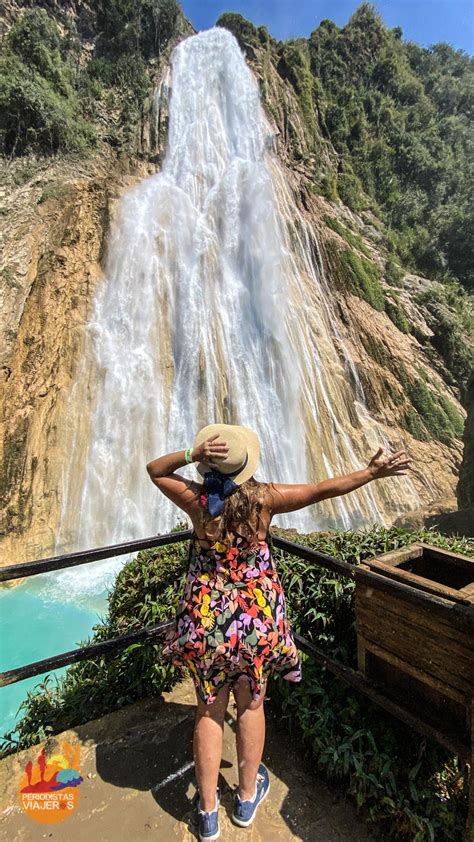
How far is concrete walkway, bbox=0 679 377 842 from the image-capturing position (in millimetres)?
2100

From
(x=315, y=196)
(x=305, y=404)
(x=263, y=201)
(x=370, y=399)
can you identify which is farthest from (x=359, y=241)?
(x=305, y=404)

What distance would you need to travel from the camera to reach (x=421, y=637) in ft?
6.80

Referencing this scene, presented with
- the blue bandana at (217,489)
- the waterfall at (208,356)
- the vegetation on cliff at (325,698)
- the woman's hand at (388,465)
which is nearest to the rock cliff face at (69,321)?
the waterfall at (208,356)

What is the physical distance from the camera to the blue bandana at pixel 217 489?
200 centimetres

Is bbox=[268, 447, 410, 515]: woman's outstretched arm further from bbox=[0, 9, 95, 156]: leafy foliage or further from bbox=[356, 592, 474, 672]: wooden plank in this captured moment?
bbox=[0, 9, 95, 156]: leafy foliage

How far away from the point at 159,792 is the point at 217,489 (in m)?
1.61

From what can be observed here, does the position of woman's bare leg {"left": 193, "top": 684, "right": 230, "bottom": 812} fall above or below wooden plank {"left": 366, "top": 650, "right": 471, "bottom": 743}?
below

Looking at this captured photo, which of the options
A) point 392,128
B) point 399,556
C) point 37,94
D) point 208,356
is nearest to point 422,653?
point 399,556

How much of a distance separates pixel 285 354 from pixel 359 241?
953cm

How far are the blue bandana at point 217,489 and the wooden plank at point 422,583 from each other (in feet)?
2.98

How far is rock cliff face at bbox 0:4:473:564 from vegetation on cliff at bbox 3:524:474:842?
7.65 metres

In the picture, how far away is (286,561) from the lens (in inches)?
130

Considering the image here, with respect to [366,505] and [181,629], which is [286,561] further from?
[366,505]

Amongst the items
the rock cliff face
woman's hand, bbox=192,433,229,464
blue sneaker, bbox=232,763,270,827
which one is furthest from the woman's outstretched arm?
the rock cliff face
